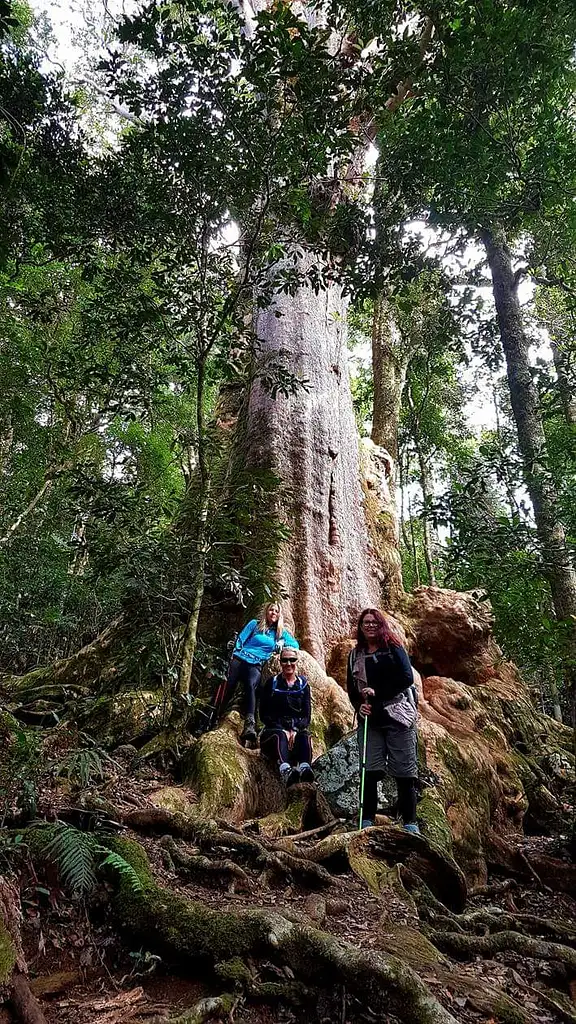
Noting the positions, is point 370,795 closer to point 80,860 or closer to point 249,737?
point 249,737

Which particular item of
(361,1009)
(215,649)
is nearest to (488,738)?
(215,649)

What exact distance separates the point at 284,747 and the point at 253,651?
40.0 inches

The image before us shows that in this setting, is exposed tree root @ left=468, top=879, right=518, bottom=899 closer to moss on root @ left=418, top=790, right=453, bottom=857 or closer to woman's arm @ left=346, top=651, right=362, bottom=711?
moss on root @ left=418, top=790, right=453, bottom=857

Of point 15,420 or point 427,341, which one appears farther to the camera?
point 15,420

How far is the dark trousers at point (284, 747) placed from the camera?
497 centimetres

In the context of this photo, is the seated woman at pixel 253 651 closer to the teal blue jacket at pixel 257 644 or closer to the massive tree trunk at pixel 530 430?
the teal blue jacket at pixel 257 644

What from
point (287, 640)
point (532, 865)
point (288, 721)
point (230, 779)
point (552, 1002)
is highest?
point (287, 640)

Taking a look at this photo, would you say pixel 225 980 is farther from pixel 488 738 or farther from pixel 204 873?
pixel 488 738

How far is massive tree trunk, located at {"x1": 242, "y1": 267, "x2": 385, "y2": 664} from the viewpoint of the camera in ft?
22.8

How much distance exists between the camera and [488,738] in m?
7.59

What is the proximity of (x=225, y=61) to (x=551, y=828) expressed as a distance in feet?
28.6

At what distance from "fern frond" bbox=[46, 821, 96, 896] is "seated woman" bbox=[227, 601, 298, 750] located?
265 centimetres

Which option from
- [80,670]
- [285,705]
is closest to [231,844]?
[285,705]

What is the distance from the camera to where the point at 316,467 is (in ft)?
25.3
